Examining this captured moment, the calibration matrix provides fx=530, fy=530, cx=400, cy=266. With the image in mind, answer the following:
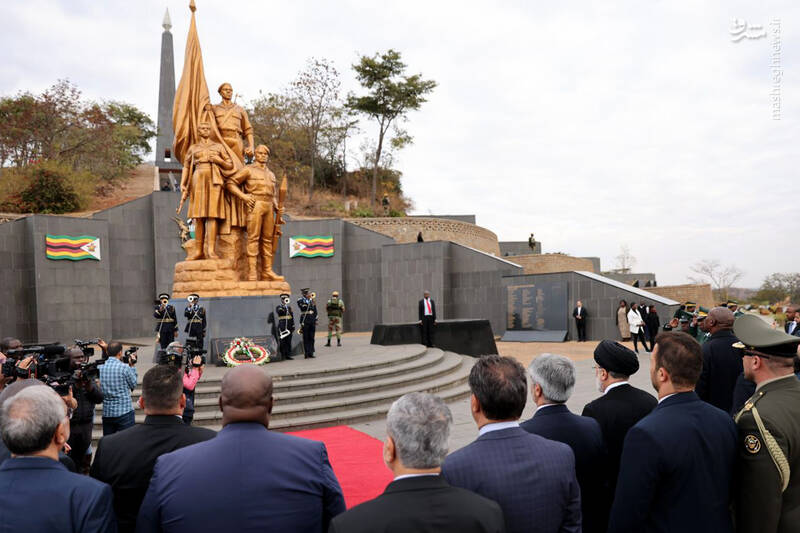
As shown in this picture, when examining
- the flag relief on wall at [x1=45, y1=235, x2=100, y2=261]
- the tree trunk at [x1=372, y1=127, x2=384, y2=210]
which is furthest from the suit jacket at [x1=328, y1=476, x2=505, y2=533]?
the tree trunk at [x1=372, y1=127, x2=384, y2=210]

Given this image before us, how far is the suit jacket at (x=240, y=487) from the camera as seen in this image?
6.16ft

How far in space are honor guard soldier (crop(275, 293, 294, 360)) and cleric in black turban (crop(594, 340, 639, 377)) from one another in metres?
8.57

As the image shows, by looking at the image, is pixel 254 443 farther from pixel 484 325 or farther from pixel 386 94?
pixel 386 94

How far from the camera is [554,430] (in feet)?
8.56

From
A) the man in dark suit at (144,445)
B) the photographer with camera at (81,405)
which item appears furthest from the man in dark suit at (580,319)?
the man in dark suit at (144,445)

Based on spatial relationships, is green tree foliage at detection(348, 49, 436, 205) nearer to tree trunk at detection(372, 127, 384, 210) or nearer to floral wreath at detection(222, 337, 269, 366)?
tree trunk at detection(372, 127, 384, 210)

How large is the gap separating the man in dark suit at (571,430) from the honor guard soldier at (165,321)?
9211 millimetres

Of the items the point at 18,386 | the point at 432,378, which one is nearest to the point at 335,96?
the point at 432,378

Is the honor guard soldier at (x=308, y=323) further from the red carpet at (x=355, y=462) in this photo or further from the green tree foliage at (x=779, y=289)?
the green tree foliage at (x=779, y=289)

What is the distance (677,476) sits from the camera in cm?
219

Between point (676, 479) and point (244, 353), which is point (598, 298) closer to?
point (244, 353)

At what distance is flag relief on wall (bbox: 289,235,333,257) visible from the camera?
22.8m

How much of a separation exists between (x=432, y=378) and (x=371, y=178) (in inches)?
1230

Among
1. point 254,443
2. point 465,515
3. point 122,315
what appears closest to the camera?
point 465,515
